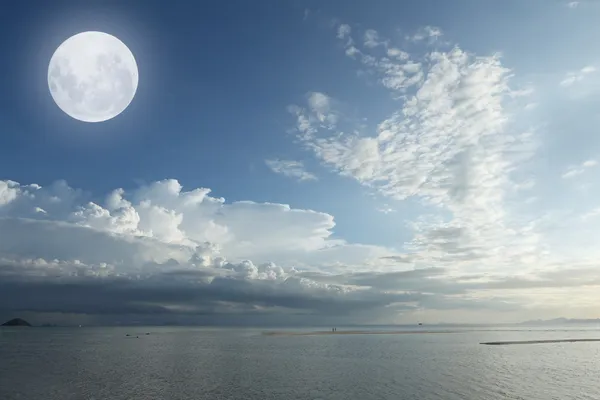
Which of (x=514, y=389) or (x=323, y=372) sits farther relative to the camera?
(x=323, y=372)

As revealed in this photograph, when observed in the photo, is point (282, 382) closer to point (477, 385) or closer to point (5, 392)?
→ point (477, 385)

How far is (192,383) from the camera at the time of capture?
259ft

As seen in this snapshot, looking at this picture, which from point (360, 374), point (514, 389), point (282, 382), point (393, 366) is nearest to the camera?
point (514, 389)

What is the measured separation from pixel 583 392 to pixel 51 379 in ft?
335

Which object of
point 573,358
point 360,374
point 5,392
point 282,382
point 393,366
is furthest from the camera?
point 573,358

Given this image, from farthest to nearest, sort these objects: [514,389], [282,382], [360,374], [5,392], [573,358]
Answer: [573,358] → [360,374] → [282,382] → [514,389] → [5,392]

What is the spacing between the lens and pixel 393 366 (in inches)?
4131

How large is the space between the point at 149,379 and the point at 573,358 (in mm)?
127757

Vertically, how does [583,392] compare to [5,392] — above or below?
above

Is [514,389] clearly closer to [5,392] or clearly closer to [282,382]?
[282,382]

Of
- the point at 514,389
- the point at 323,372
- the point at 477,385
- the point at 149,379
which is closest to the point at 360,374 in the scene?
the point at 323,372

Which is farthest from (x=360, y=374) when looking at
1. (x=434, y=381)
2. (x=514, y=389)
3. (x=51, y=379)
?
(x=51, y=379)

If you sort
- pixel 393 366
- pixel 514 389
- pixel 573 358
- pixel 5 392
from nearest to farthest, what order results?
pixel 5 392, pixel 514 389, pixel 393 366, pixel 573 358

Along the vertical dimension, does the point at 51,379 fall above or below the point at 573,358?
below
